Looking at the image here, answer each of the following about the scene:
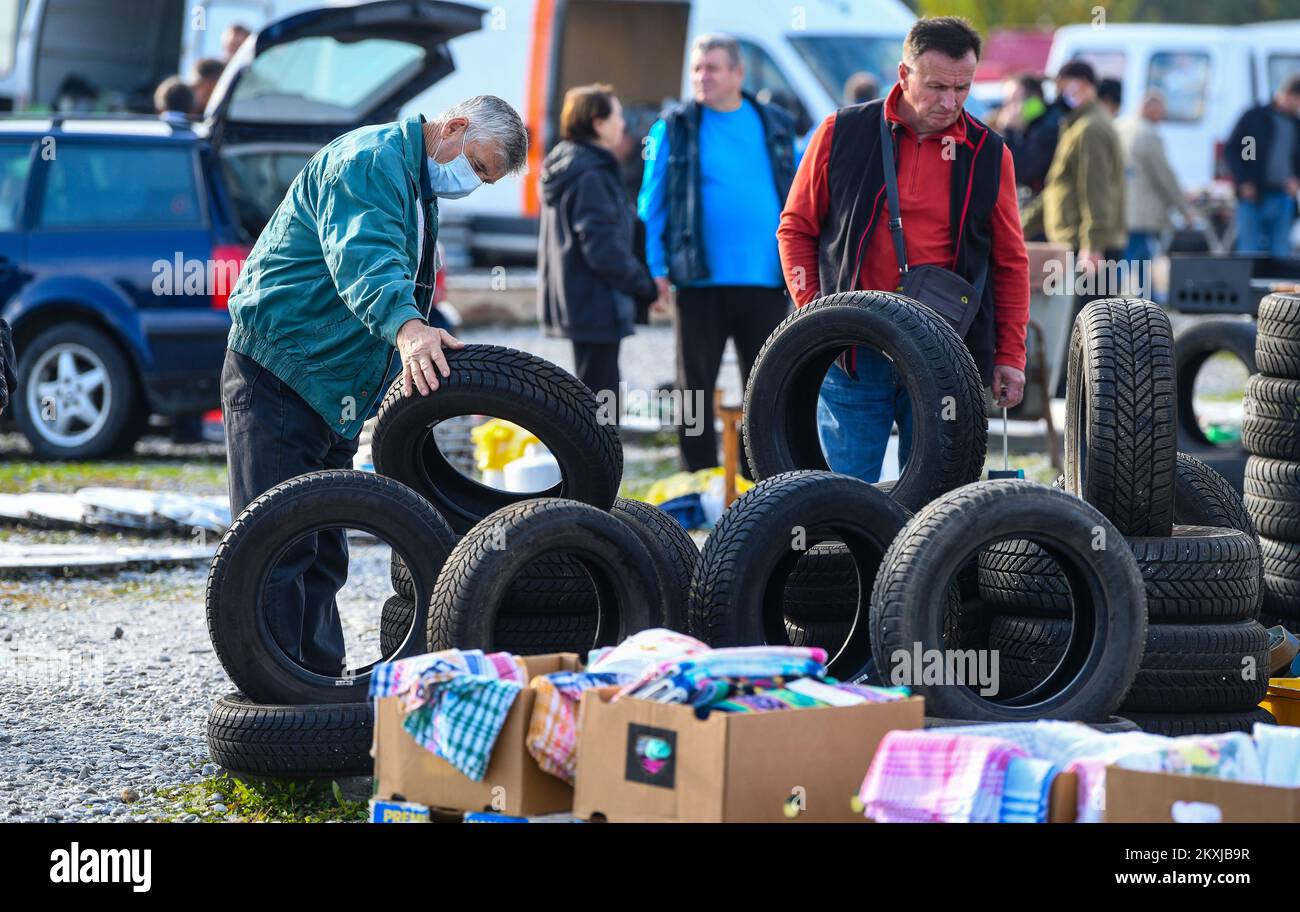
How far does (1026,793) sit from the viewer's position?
11.1 feet

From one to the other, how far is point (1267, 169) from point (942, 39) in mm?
11861

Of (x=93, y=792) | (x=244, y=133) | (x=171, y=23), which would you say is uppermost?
(x=171, y=23)

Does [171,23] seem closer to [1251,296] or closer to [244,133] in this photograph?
[244,133]

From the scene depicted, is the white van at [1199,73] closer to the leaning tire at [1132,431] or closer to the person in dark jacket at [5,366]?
the leaning tire at [1132,431]

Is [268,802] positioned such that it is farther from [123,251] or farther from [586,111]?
[123,251]

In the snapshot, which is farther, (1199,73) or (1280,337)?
(1199,73)

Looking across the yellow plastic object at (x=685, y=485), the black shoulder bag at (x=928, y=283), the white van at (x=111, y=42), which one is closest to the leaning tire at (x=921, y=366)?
the black shoulder bag at (x=928, y=283)

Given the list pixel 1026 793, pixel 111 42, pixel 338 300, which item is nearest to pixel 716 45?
pixel 338 300

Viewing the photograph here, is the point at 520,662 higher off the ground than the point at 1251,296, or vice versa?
the point at 1251,296

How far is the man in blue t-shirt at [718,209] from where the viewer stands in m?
8.25

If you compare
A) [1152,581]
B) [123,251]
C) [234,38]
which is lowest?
[1152,581]
